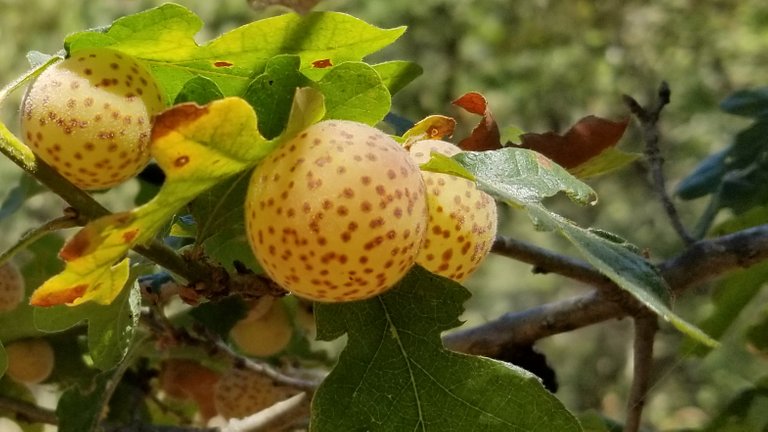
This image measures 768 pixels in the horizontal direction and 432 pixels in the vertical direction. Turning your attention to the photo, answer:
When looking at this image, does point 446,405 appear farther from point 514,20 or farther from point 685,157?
point 514,20

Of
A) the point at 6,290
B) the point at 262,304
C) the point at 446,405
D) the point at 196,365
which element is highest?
the point at 446,405

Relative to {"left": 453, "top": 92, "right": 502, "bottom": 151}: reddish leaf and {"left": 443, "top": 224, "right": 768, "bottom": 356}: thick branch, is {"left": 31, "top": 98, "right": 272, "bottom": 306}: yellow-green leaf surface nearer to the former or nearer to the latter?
{"left": 453, "top": 92, "right": 502, "bottom": 151}: reddish leaf

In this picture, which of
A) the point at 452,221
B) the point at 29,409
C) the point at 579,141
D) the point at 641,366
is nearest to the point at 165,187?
the point at 452,221

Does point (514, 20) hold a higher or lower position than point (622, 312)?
lower

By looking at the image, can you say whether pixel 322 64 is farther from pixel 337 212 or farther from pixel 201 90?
pixel 337 212

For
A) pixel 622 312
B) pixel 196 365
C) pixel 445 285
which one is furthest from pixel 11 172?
pixel 445 285

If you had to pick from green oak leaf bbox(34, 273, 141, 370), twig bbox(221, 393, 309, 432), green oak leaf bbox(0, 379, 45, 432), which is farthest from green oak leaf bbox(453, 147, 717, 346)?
green oak leaf bbox(0, 379, 45, 432)

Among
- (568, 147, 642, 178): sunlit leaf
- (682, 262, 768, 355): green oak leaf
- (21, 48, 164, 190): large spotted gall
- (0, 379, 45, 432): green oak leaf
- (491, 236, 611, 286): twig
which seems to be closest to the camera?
(21, 48, 164, 190): large spotted gall
